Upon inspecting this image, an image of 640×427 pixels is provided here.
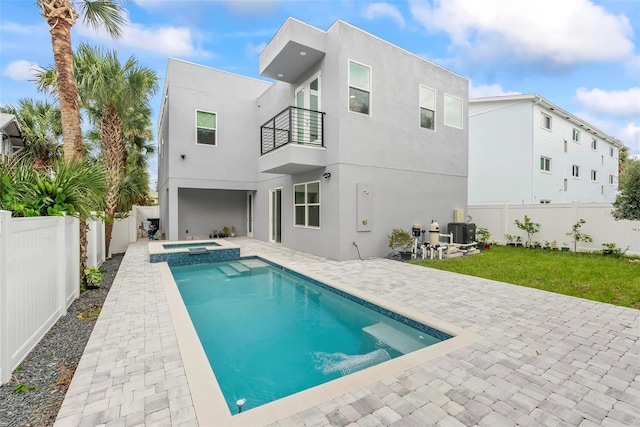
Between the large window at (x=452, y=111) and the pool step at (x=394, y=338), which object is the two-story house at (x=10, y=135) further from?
the large window at (x=452, y=111)

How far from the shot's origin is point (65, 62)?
6152mm

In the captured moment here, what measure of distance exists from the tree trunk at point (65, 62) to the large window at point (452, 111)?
12.0m

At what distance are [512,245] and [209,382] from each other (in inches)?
547

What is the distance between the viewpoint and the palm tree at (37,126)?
13.4 meters

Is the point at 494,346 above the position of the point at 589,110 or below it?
→ below

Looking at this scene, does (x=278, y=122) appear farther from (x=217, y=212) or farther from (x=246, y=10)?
(x=217, y=212)

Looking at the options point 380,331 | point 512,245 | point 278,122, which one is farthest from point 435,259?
point 278,122

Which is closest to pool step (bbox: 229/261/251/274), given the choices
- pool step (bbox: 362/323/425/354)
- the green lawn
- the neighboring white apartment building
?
pool step (bbox: 362/323/425/354)

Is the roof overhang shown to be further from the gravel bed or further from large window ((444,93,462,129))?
the gravel bed

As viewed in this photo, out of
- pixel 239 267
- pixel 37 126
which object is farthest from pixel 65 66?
pixel 37 126

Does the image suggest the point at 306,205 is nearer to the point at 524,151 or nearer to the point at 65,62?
the point at 65,62

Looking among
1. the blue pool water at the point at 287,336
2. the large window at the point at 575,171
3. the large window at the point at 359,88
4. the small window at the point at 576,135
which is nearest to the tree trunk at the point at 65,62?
the blue pool water at the point at 287,336

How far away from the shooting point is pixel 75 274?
5680 mm

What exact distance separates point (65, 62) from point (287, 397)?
776 cm
